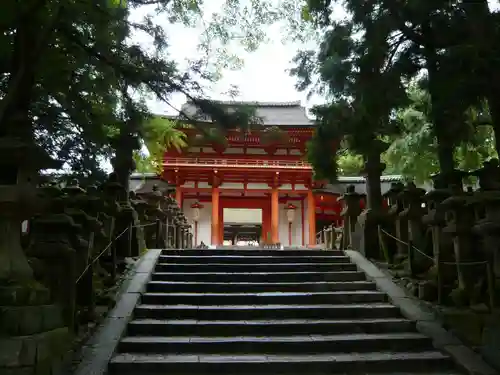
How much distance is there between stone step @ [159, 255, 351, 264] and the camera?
7477 millimetres

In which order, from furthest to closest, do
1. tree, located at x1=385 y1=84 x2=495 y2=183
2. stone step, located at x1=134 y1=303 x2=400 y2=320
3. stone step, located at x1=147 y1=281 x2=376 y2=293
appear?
1. tree, located at x1=385 y1=84 x2=495 y2=183
2. stone step, located at x1=147 y1=281 x2=376 y2=293
3. stone step, located at x1=134 y1=303 x2=400 y2=320

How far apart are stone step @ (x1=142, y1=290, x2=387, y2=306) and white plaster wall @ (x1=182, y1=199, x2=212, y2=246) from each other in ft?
53.6

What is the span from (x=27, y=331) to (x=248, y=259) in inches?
181

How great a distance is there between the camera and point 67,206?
4.71 metres

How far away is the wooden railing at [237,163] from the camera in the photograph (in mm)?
20750

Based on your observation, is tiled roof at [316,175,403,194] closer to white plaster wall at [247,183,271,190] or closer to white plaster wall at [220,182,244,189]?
white plaster wall at [247,183,271,190]

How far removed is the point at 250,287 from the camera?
255 inches

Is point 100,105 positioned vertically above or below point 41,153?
above

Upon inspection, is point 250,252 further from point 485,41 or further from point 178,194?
point 178,194

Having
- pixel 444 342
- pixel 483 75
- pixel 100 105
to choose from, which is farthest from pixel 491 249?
pixel 100 105

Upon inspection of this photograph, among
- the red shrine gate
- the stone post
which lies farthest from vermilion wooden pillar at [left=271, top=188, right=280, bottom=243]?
the stone post

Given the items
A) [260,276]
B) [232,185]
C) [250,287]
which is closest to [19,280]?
[250,287]

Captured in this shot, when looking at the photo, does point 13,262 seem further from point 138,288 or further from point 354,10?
point 354,10

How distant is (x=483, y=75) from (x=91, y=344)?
4.70 metres
